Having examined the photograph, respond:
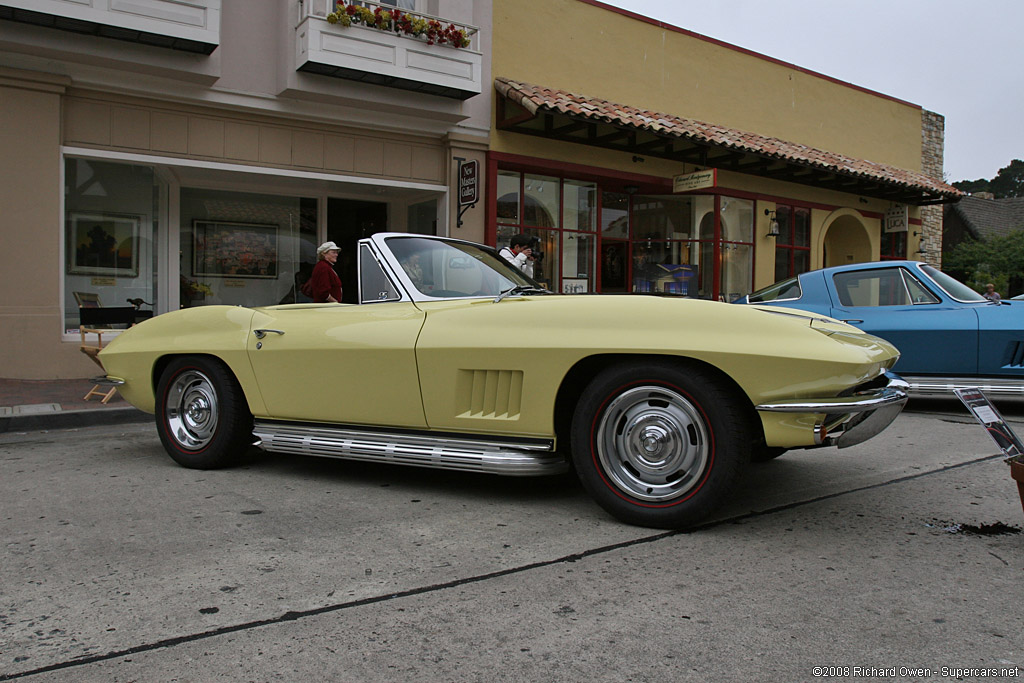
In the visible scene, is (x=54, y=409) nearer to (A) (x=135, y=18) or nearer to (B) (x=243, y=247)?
(A) (x=135, y=18)

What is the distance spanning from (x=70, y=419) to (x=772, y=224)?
13573 millimetres

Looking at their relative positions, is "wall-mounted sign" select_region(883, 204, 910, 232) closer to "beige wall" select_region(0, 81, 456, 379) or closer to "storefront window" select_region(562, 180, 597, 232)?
"storefront window" select_region(562, 180, 597, 232)

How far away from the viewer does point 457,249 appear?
4.56 m

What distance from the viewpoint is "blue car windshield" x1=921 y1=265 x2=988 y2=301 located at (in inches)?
291

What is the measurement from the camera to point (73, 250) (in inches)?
385

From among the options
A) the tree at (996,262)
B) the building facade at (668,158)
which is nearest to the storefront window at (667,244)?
the building facade at (668,158)

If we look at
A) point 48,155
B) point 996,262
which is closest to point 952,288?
point 48,155

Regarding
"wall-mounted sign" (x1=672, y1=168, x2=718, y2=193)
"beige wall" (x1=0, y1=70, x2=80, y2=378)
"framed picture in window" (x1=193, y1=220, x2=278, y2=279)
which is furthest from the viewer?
"wall-mounted sign" (x1=672, y1=168, x2=718, y2=193)

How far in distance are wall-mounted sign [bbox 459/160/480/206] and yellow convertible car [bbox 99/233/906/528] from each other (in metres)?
6.76

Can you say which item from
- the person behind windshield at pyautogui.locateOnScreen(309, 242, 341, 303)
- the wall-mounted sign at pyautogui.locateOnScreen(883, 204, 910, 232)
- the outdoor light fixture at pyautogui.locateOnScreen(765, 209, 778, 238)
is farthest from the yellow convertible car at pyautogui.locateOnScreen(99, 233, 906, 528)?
the wall-mounted sign at pyautogui.locateOnScreen(883, 204, 910, 232)

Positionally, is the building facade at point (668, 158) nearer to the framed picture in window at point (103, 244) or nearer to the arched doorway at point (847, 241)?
the arched doorway at point (847, 241)

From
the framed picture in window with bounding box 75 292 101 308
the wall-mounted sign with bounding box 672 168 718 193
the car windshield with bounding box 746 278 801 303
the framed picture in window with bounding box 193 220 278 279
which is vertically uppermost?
the wall-mounted sign with bounding box 672 168 718 193

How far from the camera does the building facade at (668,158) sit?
12.6 meters

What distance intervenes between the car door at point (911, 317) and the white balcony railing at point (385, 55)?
6182 mm
